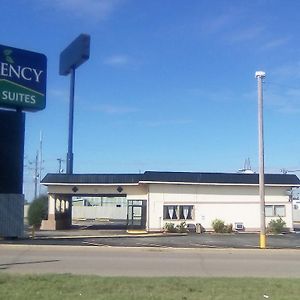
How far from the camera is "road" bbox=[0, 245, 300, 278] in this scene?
48.7 ft

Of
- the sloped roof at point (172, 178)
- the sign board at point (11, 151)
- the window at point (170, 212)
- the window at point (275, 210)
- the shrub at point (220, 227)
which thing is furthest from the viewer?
the window at point (275, 210)

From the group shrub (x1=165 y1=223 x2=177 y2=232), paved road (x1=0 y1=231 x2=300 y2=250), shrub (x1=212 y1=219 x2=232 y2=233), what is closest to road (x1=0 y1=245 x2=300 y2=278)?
paved road (x1=0 y1=231 x2=300 y2=250)

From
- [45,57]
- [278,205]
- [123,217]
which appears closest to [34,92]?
[45,57]

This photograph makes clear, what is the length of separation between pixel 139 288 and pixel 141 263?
24.6ft

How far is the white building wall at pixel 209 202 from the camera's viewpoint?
130 feet

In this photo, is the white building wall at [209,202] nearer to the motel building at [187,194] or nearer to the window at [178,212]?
the motel building at [187,194]

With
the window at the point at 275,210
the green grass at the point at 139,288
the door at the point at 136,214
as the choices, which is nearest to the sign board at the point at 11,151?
the door at the point at 136,214

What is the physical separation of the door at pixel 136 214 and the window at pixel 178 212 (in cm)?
226

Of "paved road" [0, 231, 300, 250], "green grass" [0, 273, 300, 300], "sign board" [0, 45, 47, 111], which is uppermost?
"sign board" [0, 45, 47, 111]

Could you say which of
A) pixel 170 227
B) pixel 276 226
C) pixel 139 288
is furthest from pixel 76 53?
pixel 139 288

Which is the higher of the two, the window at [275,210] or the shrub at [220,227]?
the window at [275,210]

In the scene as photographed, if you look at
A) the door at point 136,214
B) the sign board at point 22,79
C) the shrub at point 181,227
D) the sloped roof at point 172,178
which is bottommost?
the shrub at point 181,227

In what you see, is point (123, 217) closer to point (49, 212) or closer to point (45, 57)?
point (49, 212)

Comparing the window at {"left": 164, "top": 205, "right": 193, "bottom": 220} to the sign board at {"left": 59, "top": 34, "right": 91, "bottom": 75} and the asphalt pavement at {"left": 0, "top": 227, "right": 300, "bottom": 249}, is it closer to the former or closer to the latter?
the asphalt pavement at {"left": 0, "top": 227, "right": 300, "bottom": 249}
